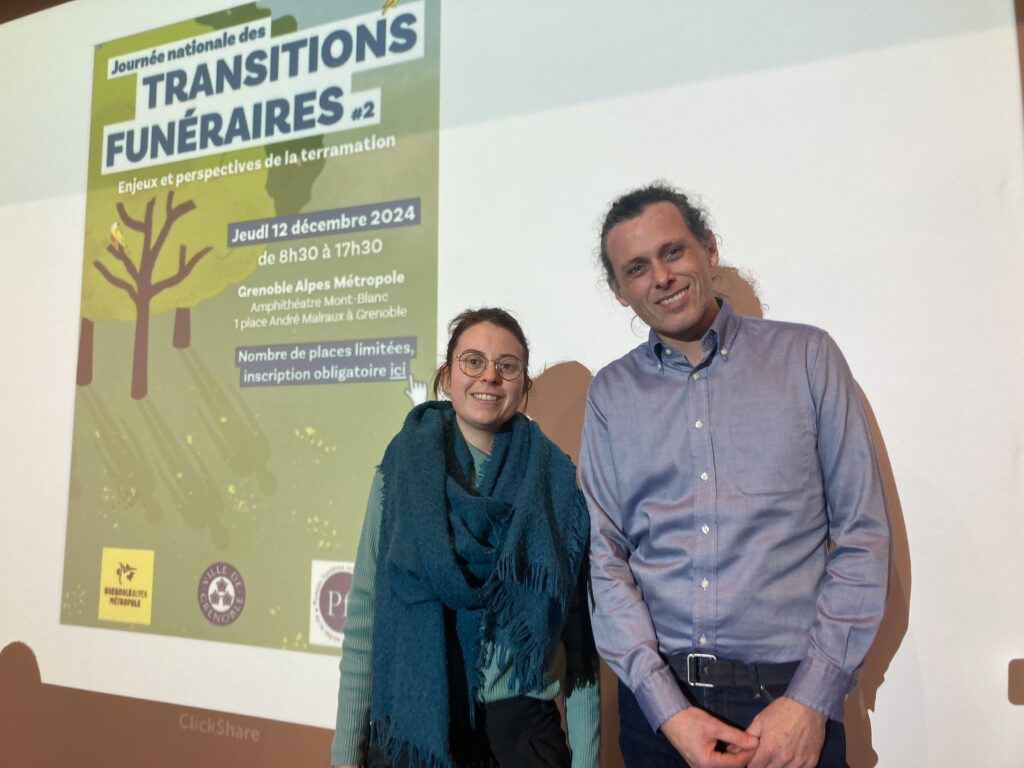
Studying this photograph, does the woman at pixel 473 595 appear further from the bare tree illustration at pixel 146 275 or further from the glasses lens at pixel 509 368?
the bare tree illustration at pixel 146 275

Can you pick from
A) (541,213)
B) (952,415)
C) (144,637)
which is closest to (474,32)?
(541,213)

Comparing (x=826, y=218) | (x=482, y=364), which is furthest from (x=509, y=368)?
(x=826, y=218)

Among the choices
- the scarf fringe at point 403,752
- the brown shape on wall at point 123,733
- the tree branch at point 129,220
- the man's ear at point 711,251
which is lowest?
the brown shape on wall at point 123,733

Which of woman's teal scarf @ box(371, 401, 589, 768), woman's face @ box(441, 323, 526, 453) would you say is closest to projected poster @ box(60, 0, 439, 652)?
woman's face @ box(441, 323, 526, 453)

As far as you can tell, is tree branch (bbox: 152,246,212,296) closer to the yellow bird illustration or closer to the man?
the yellow bird illustration

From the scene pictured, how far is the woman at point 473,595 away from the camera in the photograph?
4.24 ft

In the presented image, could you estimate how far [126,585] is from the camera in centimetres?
238

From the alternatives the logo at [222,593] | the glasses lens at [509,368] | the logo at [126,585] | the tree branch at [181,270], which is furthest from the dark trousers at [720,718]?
the tree branch at [181,270]

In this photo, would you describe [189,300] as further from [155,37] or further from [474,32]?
[474,32]

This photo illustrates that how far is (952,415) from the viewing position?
1565 millimetres

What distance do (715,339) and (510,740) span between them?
77cm

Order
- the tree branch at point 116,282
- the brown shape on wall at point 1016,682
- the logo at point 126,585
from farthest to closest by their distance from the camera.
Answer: the tree branch at point 116,282
the logo at point 126,585
the brown shape on wall at point 1016,682

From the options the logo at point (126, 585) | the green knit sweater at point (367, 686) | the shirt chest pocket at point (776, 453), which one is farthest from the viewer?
the logo at point (126, 585)

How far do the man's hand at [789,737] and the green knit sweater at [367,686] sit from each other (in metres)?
0.35
